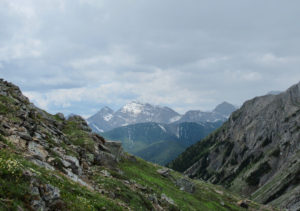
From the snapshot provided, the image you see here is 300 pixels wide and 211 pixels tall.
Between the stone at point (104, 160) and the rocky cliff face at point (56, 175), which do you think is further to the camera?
the stone at point (104, 160)

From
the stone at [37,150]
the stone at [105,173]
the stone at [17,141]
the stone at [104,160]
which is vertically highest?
the stone at [17,141]

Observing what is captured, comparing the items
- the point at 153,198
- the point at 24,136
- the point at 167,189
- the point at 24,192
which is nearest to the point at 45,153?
the point at 24,136

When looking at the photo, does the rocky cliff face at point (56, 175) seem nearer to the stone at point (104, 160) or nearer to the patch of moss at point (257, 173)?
the stone at point (104, 160)

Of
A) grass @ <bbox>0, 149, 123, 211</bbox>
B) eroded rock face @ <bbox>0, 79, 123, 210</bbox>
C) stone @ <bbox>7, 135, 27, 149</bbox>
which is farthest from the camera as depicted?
stone @ <bbox>7, 135, 27, 149</bbox>

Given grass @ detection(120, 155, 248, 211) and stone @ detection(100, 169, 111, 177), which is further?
grass @ detection(120, 155, 248, 211)

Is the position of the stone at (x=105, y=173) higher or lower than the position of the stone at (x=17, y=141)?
lower

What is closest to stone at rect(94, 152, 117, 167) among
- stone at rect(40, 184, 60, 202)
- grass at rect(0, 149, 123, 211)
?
grass at rect(0, 149, 123, 211)

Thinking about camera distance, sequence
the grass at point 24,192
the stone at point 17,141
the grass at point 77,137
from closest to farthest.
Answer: the grass at point 24,192 < the stone at point 17,141 < the grass at point 77,137

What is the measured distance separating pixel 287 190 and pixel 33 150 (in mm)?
146683

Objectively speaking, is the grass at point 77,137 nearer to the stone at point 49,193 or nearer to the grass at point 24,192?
the grass at point 24,192

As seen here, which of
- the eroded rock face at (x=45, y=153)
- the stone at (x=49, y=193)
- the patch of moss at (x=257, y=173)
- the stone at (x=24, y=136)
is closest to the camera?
the stone at (x=49, y=193)

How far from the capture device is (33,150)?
26578 millimetres

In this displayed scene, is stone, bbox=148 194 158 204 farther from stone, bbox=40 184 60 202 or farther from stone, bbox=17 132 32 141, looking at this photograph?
stone, bbox=40 184 60 202

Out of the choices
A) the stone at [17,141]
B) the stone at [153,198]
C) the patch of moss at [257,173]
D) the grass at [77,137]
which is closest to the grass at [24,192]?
the stone at [17,141]
